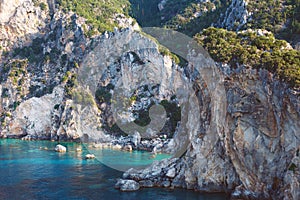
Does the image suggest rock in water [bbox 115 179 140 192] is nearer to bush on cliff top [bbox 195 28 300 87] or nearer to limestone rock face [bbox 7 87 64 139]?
bush on cliff top [bbox 195 28 300 87]

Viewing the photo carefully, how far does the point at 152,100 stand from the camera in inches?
2916

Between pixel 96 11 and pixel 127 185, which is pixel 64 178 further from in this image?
pixel 96 11

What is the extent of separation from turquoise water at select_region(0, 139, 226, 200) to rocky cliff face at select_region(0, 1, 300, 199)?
2.66 m

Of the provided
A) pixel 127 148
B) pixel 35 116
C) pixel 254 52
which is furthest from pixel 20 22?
pixel 254 52

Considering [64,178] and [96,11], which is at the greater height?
[96,11]

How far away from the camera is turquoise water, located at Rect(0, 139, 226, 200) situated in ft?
99.7

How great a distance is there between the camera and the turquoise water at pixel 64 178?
1196 inches

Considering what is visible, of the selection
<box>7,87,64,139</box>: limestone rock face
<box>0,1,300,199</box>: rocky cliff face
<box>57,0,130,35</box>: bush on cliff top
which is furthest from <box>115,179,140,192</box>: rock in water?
<box>57,0,130,35</box>: bush on cliff top

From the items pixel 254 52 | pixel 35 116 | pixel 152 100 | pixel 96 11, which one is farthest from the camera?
pixel 96 11

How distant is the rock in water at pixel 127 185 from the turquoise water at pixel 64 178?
721 mm

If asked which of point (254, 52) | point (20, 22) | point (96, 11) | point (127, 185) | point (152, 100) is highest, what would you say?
point (96, 11)

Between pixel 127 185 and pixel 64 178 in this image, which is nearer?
pixel 127 185

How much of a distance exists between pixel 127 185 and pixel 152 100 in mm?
42623

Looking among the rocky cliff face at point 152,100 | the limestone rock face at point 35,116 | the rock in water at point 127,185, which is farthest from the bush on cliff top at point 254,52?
the limestone rock face at point 35,116
